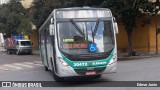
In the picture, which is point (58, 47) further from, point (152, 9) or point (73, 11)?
point (152, 9)

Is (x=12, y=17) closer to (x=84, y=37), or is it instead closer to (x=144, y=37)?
(x=144, y=37)

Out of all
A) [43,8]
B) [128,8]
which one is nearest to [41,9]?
[43,8]

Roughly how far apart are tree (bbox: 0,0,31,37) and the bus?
39102mm

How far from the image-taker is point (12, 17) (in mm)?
52094

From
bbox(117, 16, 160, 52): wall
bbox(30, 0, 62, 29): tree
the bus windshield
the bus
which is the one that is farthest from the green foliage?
the bus windshield

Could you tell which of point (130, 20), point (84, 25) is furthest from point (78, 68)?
point (130, 20)

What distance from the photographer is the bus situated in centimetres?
1262

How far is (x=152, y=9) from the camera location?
29.6 meters

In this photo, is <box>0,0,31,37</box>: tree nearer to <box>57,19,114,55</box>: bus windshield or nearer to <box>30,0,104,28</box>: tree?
<box>30,0,104,28</box>: tree

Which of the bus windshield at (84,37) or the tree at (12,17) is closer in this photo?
the bus windshield at (84,37)

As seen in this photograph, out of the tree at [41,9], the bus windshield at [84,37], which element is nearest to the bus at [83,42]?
the bus windshield at [84,37]

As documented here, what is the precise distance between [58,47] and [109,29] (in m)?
2.19

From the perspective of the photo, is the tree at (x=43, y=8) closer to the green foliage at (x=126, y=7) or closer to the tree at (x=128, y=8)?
the green foliage at (x=126, y=7)

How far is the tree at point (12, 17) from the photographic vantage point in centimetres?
5228
